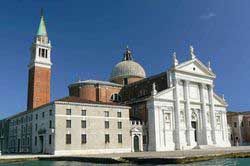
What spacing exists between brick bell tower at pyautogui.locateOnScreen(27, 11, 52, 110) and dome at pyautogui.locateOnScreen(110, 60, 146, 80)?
44.6ft

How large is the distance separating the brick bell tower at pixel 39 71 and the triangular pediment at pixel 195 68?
21.8 metres

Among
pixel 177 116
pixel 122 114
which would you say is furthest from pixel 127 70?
pixel 122 114

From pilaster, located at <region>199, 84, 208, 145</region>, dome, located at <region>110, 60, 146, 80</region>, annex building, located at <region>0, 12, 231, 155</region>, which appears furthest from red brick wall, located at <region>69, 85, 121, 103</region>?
pilaster, located at <region>199, 84, 208, 145</region>

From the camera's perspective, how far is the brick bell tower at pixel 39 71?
53219mm

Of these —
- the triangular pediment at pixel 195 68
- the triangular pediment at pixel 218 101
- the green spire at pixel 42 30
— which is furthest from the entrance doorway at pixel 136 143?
the green spire at pixel 42 30

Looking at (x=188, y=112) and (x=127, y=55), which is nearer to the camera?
(x=188, y=112)

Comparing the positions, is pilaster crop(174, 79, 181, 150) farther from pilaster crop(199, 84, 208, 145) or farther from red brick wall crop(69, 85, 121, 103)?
red brick wall crop(69, 85, 121, 103)

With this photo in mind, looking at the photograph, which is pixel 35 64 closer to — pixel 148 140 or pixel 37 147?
pixel 37 147

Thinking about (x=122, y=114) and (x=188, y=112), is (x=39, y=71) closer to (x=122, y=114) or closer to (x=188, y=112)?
(x=122, y=114)

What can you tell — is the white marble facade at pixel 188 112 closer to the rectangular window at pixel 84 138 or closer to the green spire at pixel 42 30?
the rectangular window at pixel 84 138

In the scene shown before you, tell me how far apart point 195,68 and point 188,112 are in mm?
7362

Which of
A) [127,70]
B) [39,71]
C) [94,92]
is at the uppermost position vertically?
[127,70]

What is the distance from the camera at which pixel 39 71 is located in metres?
54.6

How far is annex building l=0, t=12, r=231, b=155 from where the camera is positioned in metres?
39.5
